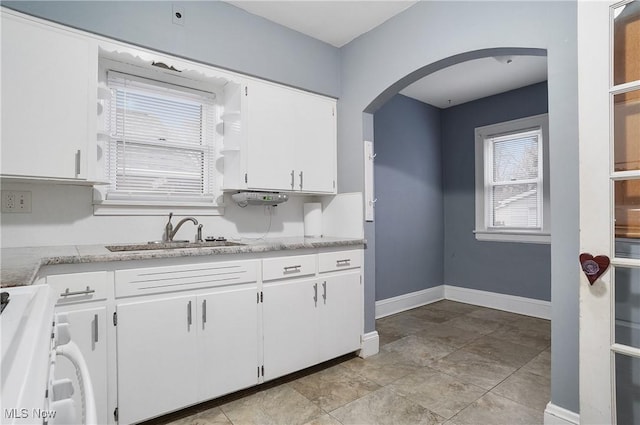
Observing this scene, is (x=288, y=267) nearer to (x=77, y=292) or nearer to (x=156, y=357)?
(x=156, y=357)

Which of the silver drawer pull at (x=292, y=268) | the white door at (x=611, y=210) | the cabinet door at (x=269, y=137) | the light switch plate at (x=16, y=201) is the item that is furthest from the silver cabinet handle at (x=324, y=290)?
the light switch plate at (x=16, y=201)

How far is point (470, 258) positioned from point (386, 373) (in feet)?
8.44

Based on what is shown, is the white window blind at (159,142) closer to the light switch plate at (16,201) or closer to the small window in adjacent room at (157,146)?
the small window in adjacent room at (157,146)

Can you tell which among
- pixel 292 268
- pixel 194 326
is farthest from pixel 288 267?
pixel 194 326

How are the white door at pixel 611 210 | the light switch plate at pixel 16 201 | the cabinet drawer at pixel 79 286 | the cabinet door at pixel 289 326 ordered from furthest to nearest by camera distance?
the cabinet door at pixel 289 326, the light switch plate at pixel 16 201, the cabinet drawer at pixel 79 286, the white door at pixel 611 210

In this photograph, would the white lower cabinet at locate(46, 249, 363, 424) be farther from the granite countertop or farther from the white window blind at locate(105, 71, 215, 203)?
the white window blind at locate(105, 71, 215, 203)

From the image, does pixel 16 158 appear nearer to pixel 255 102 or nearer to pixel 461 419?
pixel 255 102

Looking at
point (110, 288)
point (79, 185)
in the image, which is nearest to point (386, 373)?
point (110, 288)

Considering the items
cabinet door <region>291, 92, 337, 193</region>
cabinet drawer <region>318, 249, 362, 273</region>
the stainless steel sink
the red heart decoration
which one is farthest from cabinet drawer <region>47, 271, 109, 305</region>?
the red heart decoration

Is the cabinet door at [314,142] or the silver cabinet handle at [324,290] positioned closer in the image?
→ the silver cabinet handle at [324,290]

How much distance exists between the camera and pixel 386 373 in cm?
251

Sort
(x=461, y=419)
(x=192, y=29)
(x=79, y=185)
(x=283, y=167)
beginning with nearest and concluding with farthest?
(x=461, y=419), (x=79, y=185), (x=192, y=29), (x=283, y=167)

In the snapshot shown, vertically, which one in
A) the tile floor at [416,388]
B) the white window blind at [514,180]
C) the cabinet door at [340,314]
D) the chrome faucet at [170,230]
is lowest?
the tile floor at [416,388]

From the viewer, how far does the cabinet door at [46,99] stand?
172 centimetres
